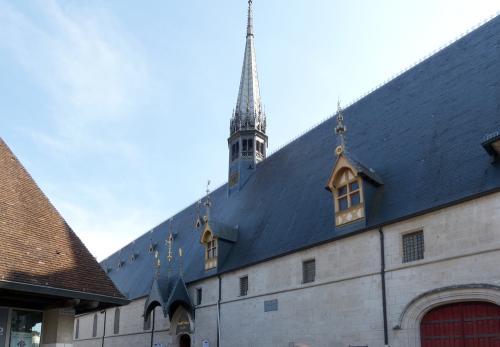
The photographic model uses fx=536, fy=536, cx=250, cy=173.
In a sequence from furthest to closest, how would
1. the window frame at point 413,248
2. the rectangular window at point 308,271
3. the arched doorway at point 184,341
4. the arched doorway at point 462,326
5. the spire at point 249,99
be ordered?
the spire at point 249,99 < the arched doorway at point 184,341 < the rectangular window at point 308,271 < the window frame at point 413,248 < the arched doorway at point 462,326

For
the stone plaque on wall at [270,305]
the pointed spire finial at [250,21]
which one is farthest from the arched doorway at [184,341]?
the pointed spire finial at [250,21]

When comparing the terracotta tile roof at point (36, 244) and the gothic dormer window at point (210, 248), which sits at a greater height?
the gothic dormer window at point (210, 248)

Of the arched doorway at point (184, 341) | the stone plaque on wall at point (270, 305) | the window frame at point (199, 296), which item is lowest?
the arched doorway at point (184, 341)

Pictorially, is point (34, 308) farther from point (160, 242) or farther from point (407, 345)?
point (160, 242)

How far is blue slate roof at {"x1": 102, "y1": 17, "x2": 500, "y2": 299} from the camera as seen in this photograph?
57.2 feet

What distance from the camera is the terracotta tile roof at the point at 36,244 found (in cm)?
1134

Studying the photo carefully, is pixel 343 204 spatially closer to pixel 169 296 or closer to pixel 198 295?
pixel 198 295

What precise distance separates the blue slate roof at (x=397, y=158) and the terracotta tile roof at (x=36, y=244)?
9.97m

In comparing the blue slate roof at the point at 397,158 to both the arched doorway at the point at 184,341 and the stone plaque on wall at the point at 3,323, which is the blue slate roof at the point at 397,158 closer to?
the arched doorway at the point at 184,341

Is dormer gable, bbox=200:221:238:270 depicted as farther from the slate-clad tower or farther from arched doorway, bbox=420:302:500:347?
arched doorway, bbox=420:302:500:347

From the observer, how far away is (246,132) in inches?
1534

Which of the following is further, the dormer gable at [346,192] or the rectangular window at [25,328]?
the dormer gable at [346,192]

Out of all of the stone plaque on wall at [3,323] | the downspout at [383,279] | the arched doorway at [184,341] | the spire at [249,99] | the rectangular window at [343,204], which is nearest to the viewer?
the stone plaque on wall at [3,323]

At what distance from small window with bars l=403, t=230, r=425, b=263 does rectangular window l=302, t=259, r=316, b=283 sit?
460 cm
